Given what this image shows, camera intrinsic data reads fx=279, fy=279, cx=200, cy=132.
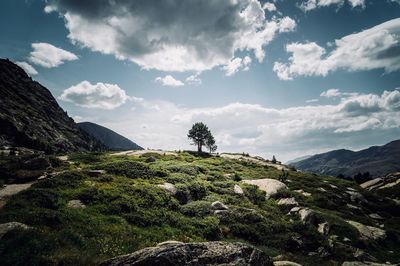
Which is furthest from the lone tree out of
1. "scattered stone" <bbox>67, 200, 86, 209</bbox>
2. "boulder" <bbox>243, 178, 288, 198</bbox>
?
"scattered stone" <bbox>67, 200, 86, 209</bbox>

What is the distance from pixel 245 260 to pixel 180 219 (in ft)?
41.4

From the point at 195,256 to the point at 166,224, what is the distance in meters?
11.4

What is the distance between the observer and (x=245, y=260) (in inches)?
475

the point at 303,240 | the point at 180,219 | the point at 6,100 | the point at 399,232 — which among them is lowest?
the point at 399,232

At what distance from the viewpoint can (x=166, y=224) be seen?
2230 centimetres

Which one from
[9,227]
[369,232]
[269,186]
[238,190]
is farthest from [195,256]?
[269,186]

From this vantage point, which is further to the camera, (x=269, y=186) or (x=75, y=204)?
(x=269, y=186)

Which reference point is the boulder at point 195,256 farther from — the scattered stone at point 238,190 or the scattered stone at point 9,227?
the scattered stone at point 238,190

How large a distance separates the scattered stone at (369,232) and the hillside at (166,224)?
0.17 metres

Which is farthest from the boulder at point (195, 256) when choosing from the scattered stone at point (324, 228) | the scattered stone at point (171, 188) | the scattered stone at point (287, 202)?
the scattered stone at point (287, 202)

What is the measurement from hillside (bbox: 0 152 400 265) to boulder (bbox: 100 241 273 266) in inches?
1.7

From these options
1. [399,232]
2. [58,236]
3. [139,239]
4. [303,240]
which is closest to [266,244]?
[303,240]

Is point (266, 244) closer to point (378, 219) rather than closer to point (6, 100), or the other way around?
point (378, 219)

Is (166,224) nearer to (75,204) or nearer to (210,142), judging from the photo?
(75,204)
